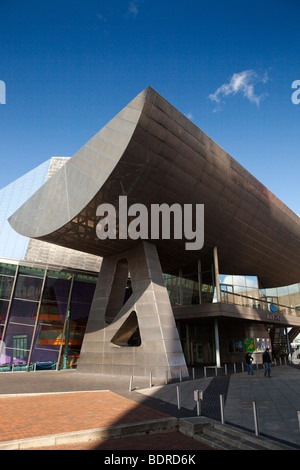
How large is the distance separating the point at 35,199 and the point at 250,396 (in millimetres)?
16749

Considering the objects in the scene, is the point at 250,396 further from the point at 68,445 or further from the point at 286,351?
the point at 286,351

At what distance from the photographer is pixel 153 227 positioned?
2150cm

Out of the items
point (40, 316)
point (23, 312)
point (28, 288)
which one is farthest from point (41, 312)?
point (28, 288)

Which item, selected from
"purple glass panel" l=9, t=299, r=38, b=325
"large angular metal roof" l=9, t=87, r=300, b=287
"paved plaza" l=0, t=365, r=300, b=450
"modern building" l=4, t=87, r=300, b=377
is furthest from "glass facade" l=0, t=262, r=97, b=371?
"paved plaza" l=0, t=365, r=300, b=450

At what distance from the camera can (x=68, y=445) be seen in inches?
266

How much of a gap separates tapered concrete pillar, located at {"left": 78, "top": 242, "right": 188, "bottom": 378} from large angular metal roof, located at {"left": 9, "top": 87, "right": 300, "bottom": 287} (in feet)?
6.23

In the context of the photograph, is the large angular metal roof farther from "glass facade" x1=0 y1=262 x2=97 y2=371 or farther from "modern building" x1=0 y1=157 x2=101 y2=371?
"glass facade" x1=0 y1=262 x2=97 y2=371

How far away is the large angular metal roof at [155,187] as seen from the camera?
50.1 feet

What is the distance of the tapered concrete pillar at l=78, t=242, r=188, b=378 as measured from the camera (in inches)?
750

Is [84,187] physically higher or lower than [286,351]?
higher

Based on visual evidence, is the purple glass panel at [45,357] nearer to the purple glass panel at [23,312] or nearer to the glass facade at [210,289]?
the purple glass panel at [23,312]

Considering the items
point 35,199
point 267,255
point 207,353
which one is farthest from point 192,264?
point 35,199

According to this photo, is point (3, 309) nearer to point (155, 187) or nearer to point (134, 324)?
point (134, 324)

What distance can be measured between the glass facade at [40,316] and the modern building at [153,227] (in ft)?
13.9
